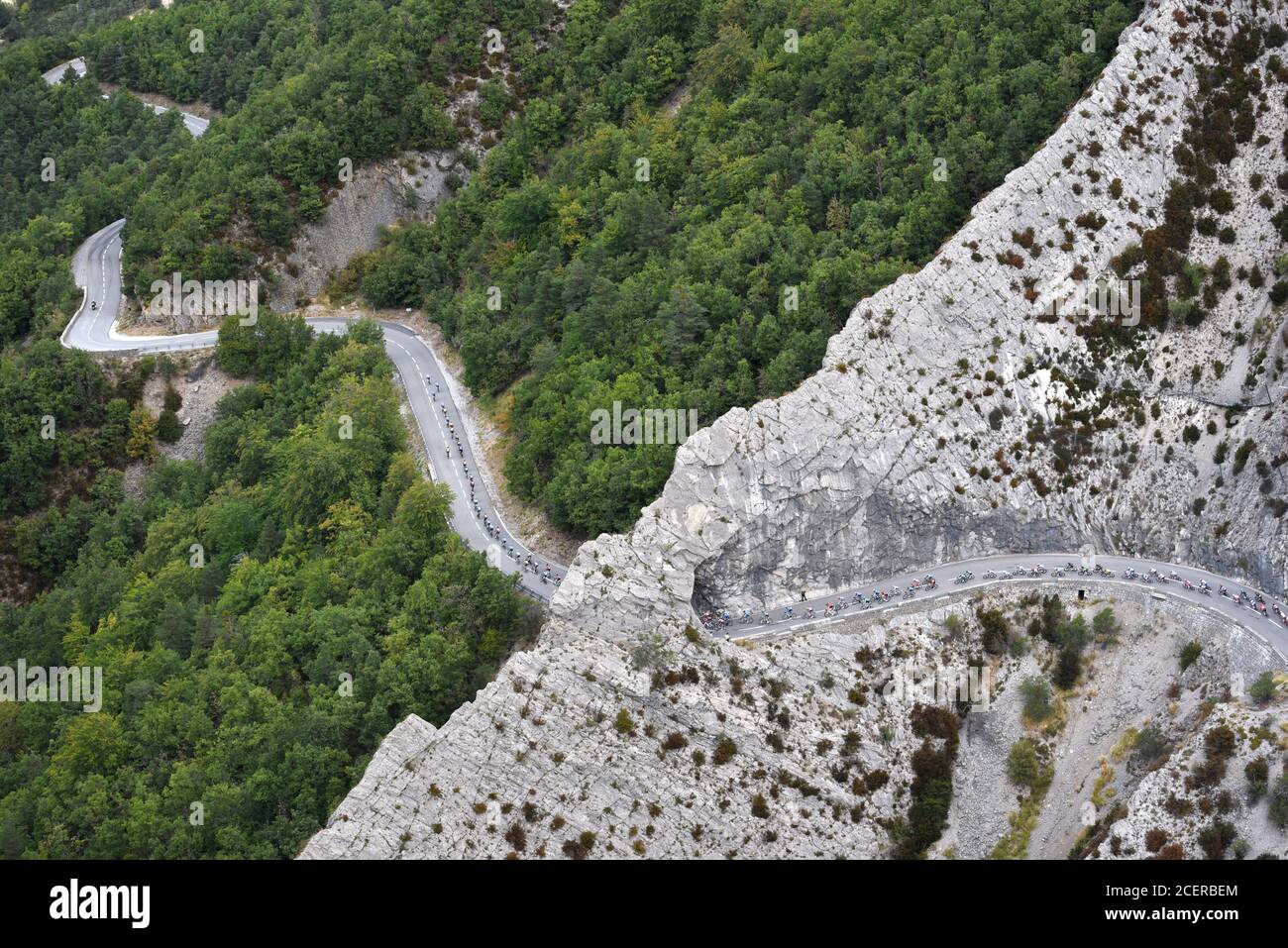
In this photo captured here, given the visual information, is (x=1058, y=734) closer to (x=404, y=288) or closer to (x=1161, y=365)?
(x=1161, y=365)

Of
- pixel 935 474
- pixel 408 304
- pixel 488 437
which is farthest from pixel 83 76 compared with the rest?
pixel 935 474

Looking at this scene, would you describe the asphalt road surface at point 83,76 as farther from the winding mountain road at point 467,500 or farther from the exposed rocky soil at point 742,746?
the exposed rocky soil at point 742,746

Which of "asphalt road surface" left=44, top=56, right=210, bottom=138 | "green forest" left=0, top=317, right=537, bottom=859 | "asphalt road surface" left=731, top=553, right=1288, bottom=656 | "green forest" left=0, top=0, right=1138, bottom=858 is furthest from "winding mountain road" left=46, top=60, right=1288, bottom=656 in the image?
"asphalt road surface" left=44, top=56, right=210, bottom=138

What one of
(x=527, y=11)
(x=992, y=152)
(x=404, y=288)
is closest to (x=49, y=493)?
(x=404, y=288)

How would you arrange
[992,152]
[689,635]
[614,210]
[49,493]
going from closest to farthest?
[689,635] < [992,152] < [614,210] < [49,493]

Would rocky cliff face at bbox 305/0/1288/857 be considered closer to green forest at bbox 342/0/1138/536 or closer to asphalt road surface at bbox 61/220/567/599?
green forest at bbox 342/0/1138/536

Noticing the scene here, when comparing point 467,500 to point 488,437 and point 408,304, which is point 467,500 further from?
point 408,304
